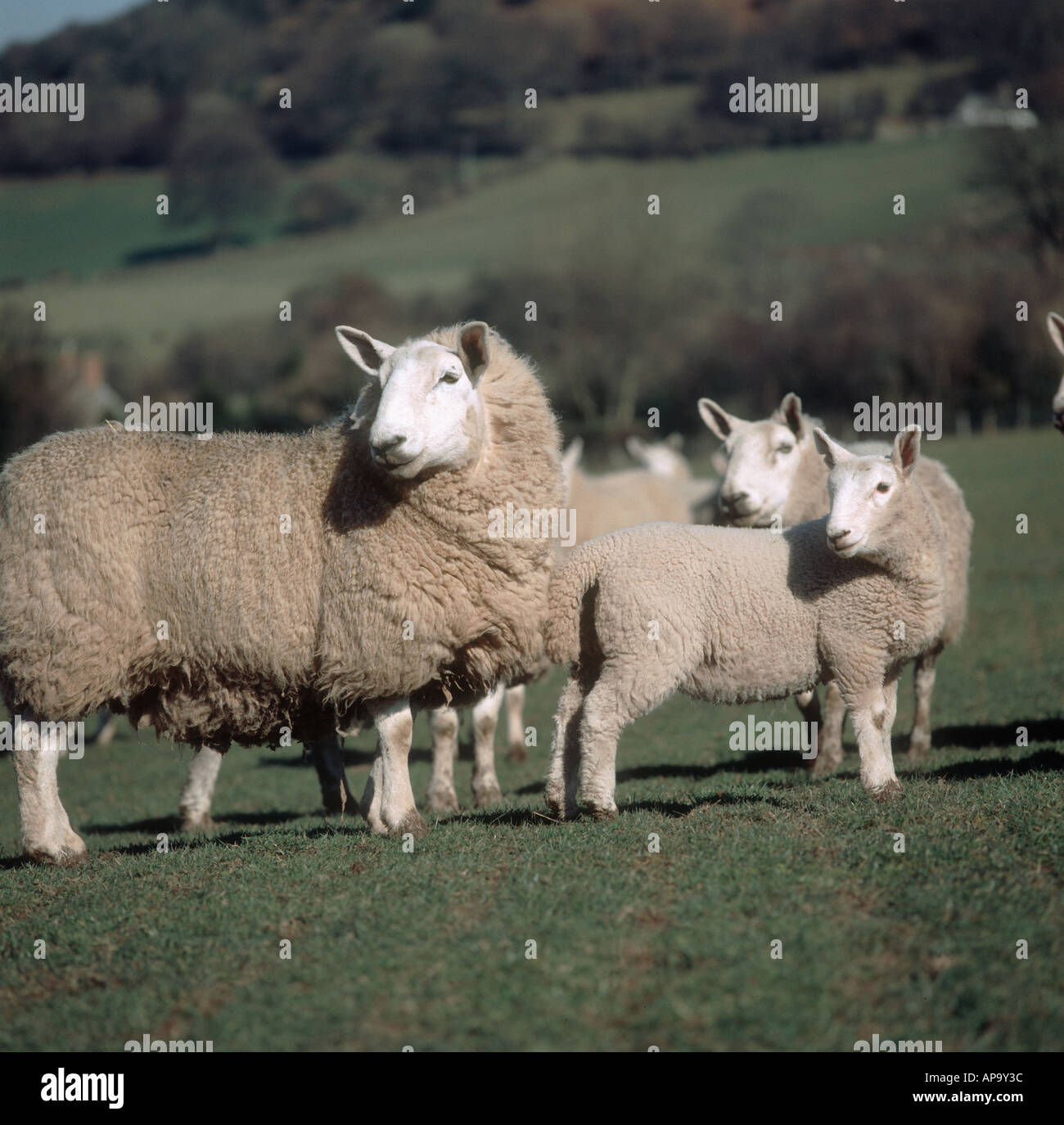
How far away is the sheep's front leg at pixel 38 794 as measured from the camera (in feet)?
22.9

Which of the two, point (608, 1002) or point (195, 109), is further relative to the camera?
point (195, 109)

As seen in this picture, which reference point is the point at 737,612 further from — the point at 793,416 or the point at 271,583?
the point at 793,416

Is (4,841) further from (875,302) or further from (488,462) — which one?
(875,302)

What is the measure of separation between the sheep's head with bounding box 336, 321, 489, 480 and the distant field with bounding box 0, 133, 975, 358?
6079cm

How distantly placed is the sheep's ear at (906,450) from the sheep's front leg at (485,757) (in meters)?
3.11

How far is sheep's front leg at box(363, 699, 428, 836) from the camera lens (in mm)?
A: 6715

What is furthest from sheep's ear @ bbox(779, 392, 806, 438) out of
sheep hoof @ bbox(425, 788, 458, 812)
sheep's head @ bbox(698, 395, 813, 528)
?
sheep hoof @ bbox(425, 788, 458, 812)

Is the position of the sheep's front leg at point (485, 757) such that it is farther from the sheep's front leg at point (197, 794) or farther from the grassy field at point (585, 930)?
the sheep's front leg at point (197, 794)

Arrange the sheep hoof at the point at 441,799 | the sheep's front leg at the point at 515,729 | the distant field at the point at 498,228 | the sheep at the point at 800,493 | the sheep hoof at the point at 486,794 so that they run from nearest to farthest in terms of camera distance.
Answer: the sheep hoof at the point at 441,799, the sheep hoof at the point at 486,794, the sheep at the point at 800,493, the sheep's front leg at the point at 515,729, the distant field at the point at 498,228

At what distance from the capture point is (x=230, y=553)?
688cm

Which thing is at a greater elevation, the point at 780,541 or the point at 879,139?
the point at 879,139

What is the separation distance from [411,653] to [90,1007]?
8.06 feet

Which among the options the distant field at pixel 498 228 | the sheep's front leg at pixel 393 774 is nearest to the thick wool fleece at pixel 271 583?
the sheep's front leg at pixel 393 774
